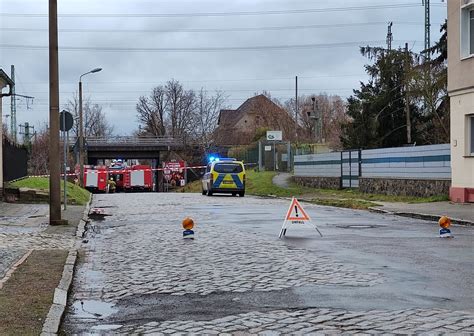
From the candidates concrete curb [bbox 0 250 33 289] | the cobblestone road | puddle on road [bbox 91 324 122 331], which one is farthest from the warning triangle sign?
puddle on road [bbox 91 324 122 331]

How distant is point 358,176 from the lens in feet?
109

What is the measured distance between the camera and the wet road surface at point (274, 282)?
6.34 metres

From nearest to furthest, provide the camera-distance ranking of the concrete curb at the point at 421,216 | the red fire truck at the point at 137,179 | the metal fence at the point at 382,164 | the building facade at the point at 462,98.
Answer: the concrete curb at the point at 421,216 < the building facade at the point at 462,98 < the metal fence at the point at 382,164 < the red fire truck at the point at 137,179

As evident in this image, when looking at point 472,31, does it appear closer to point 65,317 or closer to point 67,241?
point 67,241

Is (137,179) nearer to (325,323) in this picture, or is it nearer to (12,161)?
(12,161)

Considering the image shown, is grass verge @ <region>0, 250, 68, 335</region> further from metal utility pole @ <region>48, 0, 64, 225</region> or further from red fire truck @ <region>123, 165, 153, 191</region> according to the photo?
red fire truck @ <region>123, 165, 153, 191</region>

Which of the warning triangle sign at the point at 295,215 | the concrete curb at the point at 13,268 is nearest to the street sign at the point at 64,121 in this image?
the warning triangle sign at the point at 295,215

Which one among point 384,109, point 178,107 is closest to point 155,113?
point 178,107

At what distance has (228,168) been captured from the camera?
115 ft

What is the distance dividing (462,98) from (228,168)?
1505 centimetres

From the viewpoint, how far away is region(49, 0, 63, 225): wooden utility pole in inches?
623

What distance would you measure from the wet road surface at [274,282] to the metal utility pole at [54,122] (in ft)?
5.70

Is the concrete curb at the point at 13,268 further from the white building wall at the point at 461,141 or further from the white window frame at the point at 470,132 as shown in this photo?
the white window frame at the point at 470,132

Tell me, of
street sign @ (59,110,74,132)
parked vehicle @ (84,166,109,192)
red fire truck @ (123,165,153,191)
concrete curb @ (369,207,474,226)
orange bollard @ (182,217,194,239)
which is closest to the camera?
orange bollard @ (182,217,194,239)
